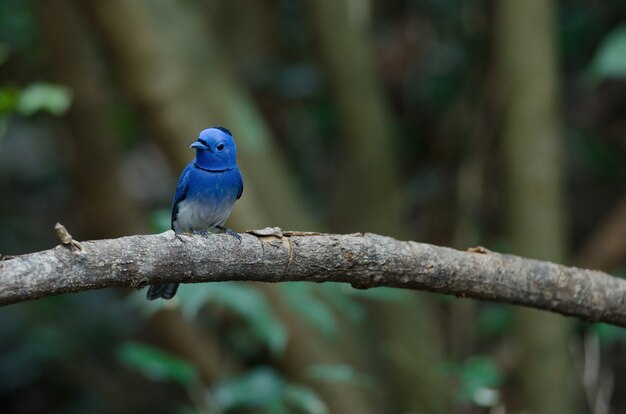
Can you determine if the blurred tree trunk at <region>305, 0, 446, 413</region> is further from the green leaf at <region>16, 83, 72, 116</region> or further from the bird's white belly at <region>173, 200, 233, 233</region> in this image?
the bird's white belly at <region>173, 200, 233, 233</region>

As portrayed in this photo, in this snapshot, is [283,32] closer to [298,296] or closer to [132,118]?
[132,118]

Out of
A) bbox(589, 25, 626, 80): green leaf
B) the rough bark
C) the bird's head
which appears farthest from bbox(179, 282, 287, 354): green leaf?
bbox(589, 25, 626, 80): green leaf

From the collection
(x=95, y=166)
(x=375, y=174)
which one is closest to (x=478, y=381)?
(x=375, y=174)

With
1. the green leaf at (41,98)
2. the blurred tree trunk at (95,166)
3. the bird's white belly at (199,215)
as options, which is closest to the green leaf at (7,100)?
the green leaf at (41,98)

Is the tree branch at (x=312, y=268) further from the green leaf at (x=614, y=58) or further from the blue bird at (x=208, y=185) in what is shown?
the green leaf at (x=614, y=58)

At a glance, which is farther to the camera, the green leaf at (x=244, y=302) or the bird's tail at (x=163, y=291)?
the green leaf at (x=244, y=302)

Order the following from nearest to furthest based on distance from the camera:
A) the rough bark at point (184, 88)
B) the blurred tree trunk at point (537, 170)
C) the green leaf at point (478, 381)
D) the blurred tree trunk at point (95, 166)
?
the green leaf at point (478, 381) < the rough bark at point (184, 88) < the blurred tree trunk at point (537, 170) < the blurred tree trunk at point (95, 166)

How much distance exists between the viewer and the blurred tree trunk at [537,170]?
4379 millimetres

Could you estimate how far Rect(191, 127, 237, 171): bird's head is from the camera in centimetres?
272

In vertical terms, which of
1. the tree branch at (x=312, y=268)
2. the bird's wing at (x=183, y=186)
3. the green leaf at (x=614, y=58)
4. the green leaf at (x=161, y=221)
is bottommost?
the tree branch at (x=312, y=268)

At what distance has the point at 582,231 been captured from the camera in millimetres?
7789

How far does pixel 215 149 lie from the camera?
278cm

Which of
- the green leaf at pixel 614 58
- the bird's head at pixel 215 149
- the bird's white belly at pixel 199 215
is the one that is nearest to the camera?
the bird's head at pixel 215 149

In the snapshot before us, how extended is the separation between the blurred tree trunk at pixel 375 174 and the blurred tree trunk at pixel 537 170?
815 mm
